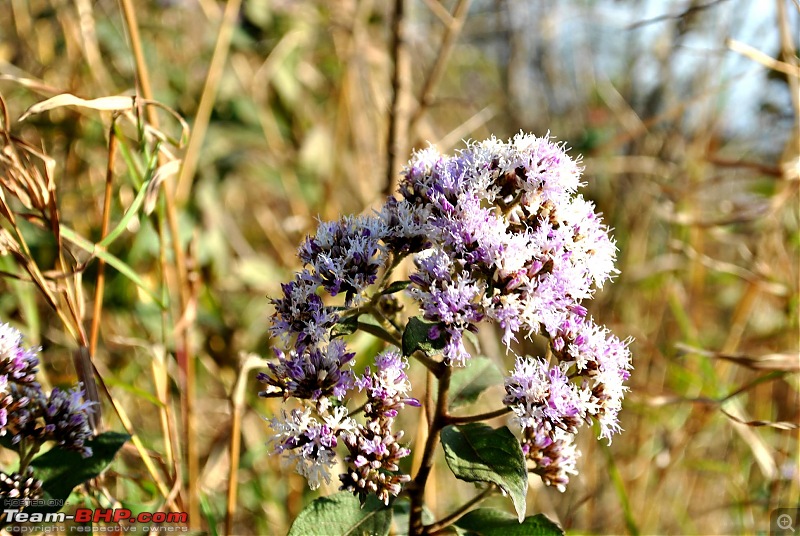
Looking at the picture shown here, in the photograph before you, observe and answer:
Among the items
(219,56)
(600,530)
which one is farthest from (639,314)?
(219,56)

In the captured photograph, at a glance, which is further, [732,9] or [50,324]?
[732,9]

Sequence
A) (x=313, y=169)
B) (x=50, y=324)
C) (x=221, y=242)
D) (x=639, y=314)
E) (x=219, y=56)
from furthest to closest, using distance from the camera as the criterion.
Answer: (x=639, y=314)
(x=313, y=169)
(x=221, y=242)
(x=50, y=324)
(x=219, y=56)

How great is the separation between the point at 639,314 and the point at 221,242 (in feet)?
5.96

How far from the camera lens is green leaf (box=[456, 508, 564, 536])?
3.14ft

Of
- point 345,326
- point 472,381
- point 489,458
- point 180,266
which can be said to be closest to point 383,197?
point 180,266

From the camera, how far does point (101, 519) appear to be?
111 cm

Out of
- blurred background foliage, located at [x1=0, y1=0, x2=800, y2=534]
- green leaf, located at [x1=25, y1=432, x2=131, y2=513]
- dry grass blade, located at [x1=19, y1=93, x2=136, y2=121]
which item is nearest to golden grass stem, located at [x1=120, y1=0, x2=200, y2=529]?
blurred background foliage, located at [x1=0, y1=0, x2=800, y2=534]

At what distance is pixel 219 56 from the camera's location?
6.32 ft

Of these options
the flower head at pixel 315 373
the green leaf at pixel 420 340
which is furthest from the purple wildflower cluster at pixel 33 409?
the green leaf at pixel 420 340

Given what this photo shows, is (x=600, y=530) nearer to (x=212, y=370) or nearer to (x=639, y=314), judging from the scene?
(x=639, y=314)

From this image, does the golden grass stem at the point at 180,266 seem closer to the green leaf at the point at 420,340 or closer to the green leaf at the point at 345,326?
the green leaf at the point at 345,326

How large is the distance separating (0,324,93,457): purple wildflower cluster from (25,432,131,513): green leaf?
2 centimetres

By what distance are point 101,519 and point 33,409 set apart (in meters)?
Answer: 0.23

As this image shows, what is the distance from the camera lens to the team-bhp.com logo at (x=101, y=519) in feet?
3.18
